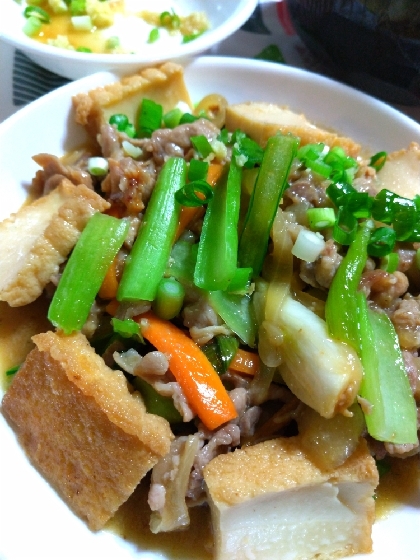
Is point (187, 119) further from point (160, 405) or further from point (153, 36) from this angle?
point (160, 405)

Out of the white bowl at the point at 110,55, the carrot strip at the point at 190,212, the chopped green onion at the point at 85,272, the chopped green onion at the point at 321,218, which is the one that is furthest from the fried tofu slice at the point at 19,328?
the white bowl at the point at 110,55

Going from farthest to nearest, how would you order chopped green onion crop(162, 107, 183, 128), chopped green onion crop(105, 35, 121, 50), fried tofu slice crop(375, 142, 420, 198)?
chopped green onion crop(105, 35, 121, 50)
chopped green onion crop(162, 107, 183, 128)
fried tofu slice crop(375, 142, 420, 198)

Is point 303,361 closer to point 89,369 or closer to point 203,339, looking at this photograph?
point 203,339

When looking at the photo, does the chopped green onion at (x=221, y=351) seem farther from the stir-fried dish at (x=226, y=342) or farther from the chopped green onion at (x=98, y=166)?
the chopped green onion at (x=98, y=166)

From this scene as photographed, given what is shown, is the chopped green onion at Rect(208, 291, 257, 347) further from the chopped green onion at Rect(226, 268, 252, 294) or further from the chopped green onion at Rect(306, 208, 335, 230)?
the chopped green onion at Rect(306, 208, 335, 230)

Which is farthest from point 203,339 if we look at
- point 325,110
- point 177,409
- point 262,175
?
point 325,110

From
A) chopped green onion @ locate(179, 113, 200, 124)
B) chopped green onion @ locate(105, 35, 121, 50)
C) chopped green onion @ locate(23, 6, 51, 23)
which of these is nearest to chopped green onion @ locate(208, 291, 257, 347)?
chopped green onion @ locate(179, 113, 200, 124)
